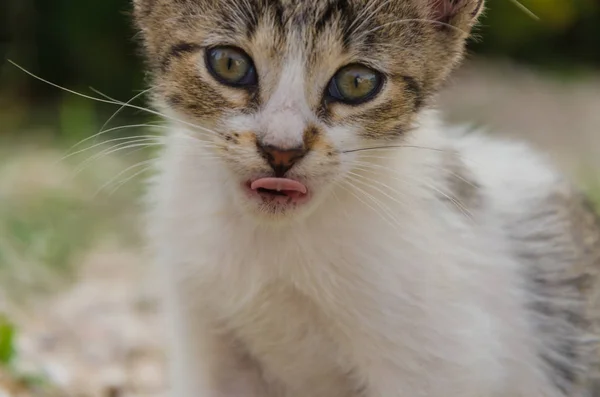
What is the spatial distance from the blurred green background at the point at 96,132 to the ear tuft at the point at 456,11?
33cm

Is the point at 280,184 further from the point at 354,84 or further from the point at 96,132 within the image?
the point at 96,132

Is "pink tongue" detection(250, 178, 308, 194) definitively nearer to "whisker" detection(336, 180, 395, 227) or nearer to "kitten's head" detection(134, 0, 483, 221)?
"kitten's head" detection(134, 0, 483, 221)

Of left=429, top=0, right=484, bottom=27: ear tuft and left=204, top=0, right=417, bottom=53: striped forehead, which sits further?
left=429, top=0, right=484, bottom=27: ear tuft

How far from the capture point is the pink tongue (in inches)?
70.5

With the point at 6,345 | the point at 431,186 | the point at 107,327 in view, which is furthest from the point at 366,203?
the point at 107,327

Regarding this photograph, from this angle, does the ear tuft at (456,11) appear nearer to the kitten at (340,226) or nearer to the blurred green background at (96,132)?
the kitten at (340,226)

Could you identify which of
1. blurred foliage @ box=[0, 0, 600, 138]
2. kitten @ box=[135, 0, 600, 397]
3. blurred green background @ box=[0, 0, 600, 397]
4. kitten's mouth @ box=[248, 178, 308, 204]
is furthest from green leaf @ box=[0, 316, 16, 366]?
blurred foliage @ box=[0, 0, 600, 138]

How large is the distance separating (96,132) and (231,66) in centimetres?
329

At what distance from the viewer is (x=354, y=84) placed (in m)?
1.88

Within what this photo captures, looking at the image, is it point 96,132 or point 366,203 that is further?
point 96,132

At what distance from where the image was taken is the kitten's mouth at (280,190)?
5.89 feet

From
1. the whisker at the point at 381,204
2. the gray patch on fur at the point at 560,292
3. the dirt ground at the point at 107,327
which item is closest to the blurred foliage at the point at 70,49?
the dirt ground at the point at 107,327

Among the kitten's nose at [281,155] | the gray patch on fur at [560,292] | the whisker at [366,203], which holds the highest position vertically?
the kitten's nose at [281,155]

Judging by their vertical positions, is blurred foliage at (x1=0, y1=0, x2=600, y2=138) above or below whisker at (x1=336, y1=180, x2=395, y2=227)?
below
